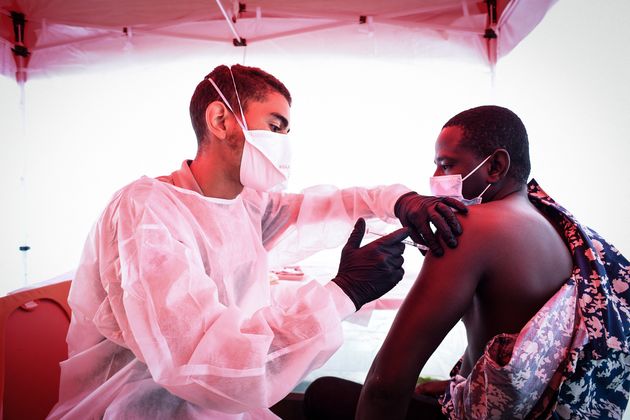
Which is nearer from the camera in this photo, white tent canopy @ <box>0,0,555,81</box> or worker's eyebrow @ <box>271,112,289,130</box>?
worker's eyebrow @ <box>271,112,289,130</box>

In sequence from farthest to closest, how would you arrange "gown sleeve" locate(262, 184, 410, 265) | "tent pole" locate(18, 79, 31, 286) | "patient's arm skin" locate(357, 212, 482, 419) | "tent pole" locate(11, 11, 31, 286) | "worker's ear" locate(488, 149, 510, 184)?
"tent pole" locate(18, 79, 31, 286) → "tent pole" locate(11, 11, 31, 286) → "gown sleeve" locate(262, 184, 410, 265) → "worker's ear" locate(488, 149, 510, 184) → "patient's arm skin" locate(357, 212, 482, 419)

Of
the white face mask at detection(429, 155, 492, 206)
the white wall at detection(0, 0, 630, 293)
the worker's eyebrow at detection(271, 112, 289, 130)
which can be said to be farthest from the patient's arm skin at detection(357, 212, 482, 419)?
the white wall at detection(0, 0, 630, 293)

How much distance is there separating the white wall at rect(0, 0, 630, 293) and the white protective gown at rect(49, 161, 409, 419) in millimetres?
1208

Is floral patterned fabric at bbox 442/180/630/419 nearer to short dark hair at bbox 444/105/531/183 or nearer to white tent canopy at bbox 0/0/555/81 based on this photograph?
short dark hair at bbox 444/105/531/183

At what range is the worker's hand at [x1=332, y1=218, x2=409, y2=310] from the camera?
3.15 feet

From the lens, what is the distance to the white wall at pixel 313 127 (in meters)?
1.93

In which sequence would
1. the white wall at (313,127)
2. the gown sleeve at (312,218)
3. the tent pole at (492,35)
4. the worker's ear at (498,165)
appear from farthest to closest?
the tent pole at (492,35), the white wall at (313,127), the gown sleeve at (312,218), the worker's ear at (498,165)

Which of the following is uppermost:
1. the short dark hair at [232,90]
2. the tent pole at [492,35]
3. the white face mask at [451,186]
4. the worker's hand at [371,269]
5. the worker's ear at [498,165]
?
the tent pole at [492,35]

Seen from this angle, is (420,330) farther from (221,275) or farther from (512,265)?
(221,275)

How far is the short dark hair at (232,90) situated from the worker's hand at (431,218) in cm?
62

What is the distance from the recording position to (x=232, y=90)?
130cm

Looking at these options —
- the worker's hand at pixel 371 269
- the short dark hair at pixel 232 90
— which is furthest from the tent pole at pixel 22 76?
the worker's hand at pixel 371 269

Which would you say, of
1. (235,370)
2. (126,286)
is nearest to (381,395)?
(235,370)

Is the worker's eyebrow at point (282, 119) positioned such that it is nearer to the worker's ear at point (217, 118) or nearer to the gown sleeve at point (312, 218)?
the worker's ear at point (217, 118)
